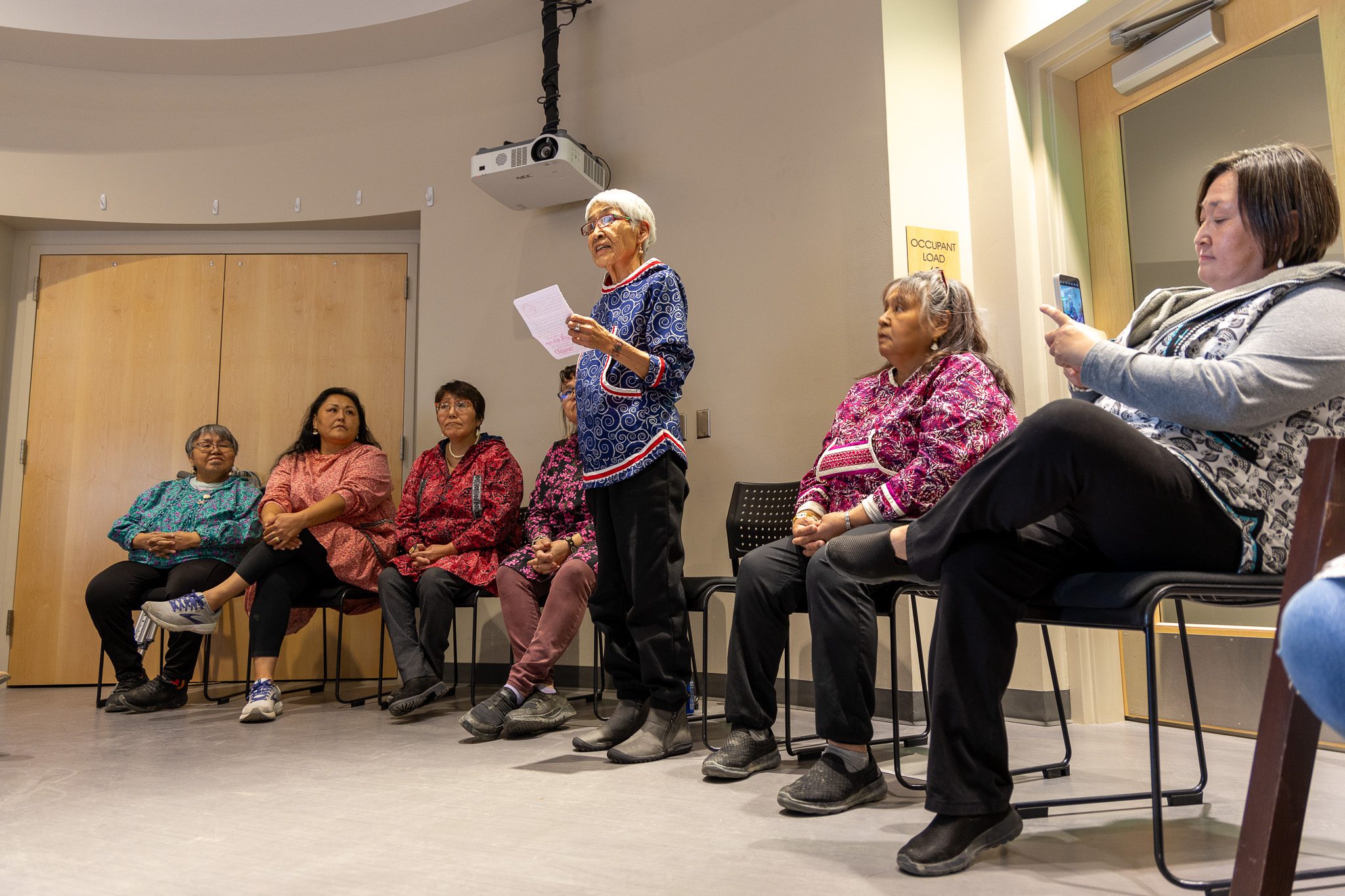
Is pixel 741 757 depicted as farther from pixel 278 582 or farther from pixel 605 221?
pixel 278 582

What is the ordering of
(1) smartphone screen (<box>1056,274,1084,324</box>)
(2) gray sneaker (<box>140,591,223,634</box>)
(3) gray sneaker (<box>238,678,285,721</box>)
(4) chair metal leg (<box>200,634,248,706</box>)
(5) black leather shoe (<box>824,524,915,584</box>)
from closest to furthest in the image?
1. (5) black leather shoe (<box>824,524,915,584</box>)
2. (1) smartphone screen (<box>1056,274,1084,324</box>)
3. (3) gray sneaker (<box>238,678,285,721</box>)
4. (2) gray sneaker (<box>140,591,223,634</box>)
5. (4) chair metal leg (<box>200,634,248,706</box>)

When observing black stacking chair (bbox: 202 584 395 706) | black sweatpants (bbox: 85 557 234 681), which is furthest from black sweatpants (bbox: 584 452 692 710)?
black sweatpants (bbox: 85 557 234 681)

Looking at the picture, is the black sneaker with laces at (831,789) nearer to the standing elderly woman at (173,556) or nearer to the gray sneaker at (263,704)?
the gray sneaker at (263,704)

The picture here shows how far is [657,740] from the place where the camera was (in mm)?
2311

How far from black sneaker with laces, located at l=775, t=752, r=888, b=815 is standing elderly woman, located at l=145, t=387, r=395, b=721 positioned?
219 cm

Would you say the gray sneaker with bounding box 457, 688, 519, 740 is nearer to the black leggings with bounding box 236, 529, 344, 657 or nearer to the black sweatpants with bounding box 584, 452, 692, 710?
the black sweatpants with bounding box 584, 452, 692, 710

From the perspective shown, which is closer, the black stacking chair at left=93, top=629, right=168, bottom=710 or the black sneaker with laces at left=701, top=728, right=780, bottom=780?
the black sneaker with laces at left=701, top=728, right=780, bottom=780

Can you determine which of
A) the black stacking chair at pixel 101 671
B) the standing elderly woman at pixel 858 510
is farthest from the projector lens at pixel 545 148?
the black stacking chair at pixel 101 671

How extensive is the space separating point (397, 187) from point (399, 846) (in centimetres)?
355

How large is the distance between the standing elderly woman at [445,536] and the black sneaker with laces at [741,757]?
1305mm

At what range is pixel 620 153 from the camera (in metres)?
3.96

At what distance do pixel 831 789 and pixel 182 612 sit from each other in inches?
106

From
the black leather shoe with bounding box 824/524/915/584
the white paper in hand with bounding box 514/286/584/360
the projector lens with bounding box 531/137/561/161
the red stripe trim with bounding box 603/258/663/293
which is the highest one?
the projector lens with bounding box 531/137/561/161

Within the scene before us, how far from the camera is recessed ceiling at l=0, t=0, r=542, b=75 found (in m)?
4.16
